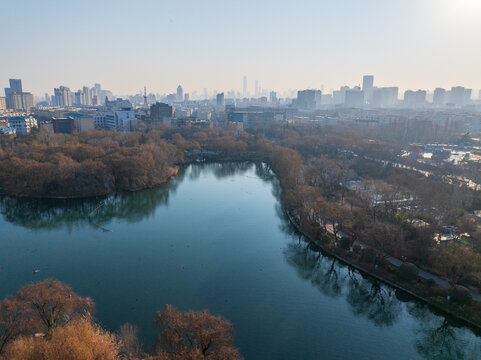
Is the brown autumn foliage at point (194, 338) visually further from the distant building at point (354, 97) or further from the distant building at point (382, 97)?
the distant building at point (382, 97)

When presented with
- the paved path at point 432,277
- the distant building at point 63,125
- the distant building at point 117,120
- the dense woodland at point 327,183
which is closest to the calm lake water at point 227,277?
the paved path at point 432,277

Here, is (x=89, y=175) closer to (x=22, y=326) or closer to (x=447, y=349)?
(x=22, y=326)

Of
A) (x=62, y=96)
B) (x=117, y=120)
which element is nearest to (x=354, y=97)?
(x=117, y=120)

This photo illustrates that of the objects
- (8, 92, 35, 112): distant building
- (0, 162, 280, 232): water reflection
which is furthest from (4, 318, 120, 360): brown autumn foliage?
(8, 92, 35, 112): distant building

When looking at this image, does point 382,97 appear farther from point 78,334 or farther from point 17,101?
point 78,334

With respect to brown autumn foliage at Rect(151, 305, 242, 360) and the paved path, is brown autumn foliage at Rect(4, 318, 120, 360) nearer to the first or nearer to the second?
brown autumn foliage at Rect(151, 305, 242, 360)

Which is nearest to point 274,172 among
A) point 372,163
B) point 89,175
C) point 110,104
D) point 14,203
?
point 372,163

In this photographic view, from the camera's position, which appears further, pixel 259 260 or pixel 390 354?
pixel 259 260
